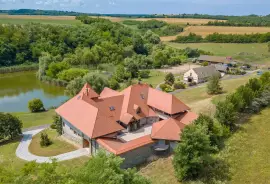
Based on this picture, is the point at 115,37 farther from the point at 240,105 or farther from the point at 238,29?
the point at 240,105

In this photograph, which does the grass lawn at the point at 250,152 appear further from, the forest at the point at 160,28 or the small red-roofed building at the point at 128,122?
the forest at the point at 160,28

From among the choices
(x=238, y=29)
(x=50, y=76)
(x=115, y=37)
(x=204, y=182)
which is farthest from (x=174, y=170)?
(x=238, y=29)

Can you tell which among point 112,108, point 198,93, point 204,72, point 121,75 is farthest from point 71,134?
point 204,72

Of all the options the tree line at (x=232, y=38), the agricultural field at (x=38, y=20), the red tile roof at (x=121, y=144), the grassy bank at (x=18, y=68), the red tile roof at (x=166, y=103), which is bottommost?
the grassy bank at (x=18, y=68)

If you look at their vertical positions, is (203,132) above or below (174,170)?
above

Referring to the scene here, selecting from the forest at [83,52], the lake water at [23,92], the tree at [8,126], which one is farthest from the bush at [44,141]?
the forest at [83,52]

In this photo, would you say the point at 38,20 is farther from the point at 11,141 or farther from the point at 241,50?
the point at 11,141

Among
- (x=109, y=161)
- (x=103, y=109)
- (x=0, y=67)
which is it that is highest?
(x=109, y=161)
